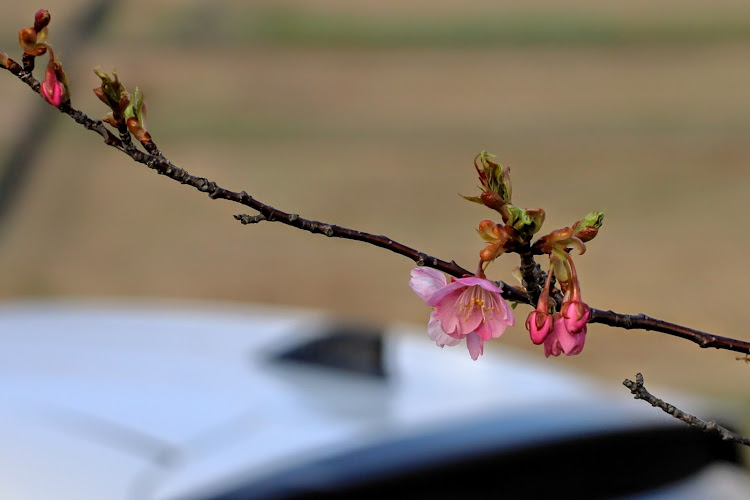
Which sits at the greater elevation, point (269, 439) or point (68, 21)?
point (68, 21)

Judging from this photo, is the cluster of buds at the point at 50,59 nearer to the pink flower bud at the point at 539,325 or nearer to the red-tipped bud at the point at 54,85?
the red-tipped bud at the point at 54,85

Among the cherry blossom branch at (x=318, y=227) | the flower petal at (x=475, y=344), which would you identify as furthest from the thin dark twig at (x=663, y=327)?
the flower petal at (x=475, y=344)

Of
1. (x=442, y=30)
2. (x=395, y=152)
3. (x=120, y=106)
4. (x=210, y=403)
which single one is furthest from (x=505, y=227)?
(x=442, y=30)

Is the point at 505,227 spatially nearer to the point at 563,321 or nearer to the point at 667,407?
the point at 563,321

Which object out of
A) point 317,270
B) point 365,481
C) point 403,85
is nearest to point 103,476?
point 365,481

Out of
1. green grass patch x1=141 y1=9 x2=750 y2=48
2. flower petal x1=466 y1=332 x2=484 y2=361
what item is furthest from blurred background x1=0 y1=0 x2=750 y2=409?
flower petal x1=466 y1=332 x2=484 y2=361

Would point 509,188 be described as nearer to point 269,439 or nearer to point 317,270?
point 269,439
